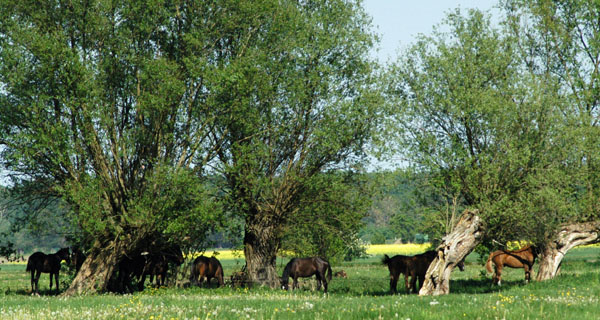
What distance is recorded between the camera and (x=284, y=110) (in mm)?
31562

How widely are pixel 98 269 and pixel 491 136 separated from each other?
19900mm

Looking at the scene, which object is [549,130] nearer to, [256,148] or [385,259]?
[385,259]

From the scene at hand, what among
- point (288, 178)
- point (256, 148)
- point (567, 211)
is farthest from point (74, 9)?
point (567, 211)

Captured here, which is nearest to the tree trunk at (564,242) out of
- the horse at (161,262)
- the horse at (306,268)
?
the horse at (306,268)

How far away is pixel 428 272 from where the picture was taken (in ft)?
90.4

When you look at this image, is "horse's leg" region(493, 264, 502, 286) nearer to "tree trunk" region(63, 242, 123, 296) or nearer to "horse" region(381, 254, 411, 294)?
"horse" region(381, 254, 411, 294)

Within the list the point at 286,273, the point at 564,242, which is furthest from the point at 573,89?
the point at 286,273

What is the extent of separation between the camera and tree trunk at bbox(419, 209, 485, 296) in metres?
27.2

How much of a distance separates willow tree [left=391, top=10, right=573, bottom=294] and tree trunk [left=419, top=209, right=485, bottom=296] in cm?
14

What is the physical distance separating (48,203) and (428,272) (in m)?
19.7

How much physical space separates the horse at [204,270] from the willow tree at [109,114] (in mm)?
3563

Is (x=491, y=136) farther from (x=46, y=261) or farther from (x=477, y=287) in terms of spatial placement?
(x=46, y=261)

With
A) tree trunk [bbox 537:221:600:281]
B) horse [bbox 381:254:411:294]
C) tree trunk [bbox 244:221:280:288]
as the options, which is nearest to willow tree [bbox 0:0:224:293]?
tree trunk [bbox 244:221:280:288]

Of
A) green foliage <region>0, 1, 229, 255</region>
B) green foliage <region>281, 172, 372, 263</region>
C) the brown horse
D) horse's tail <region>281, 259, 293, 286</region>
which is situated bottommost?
horse's tail <region>281, 259, 293, 286</region>
